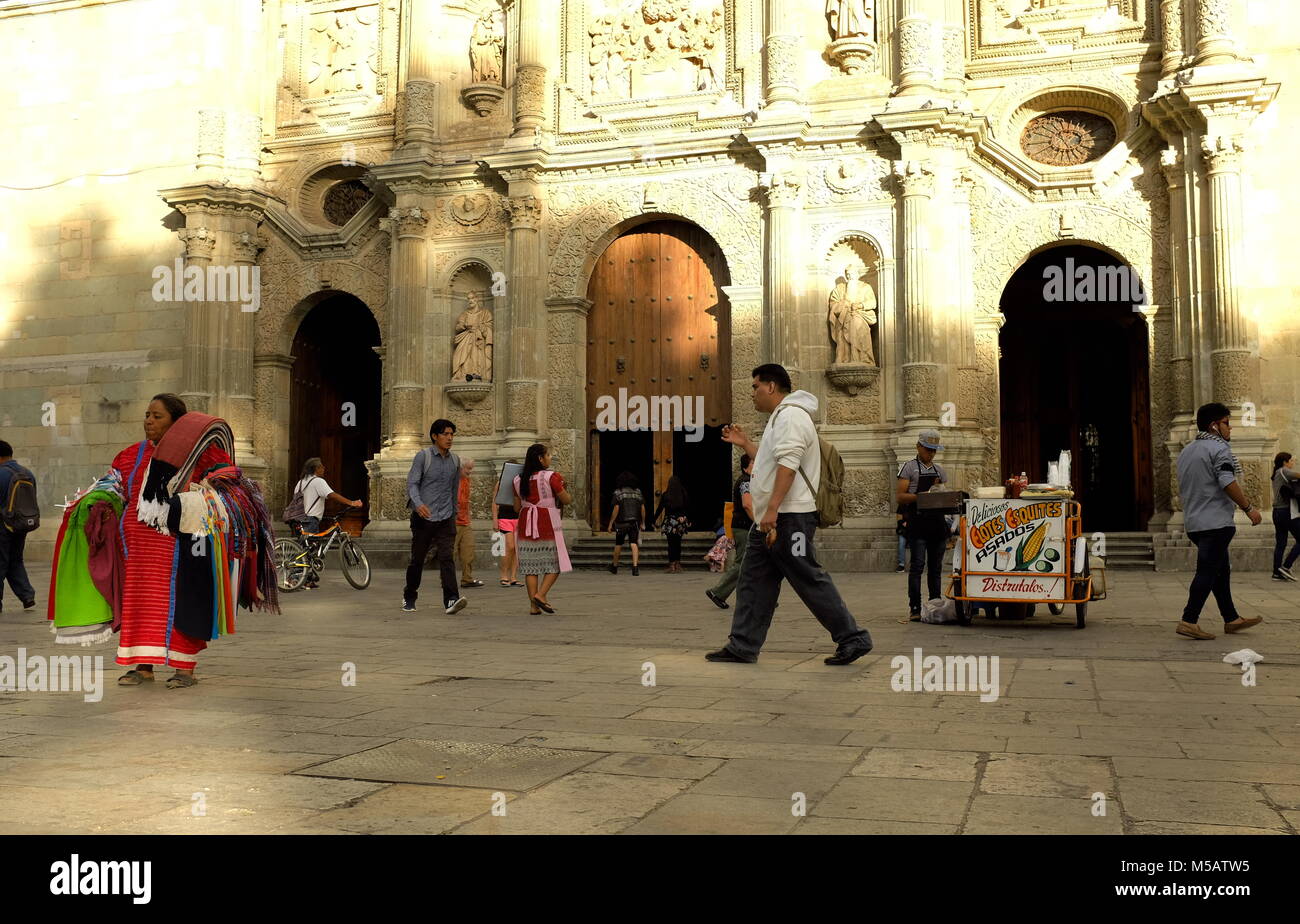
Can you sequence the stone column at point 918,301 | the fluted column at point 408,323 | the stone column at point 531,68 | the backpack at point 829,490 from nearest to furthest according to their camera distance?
the backpack at point 829,490
the stone column at point 918,301
the stone column at point 531,68
the fluted column at point 408,323

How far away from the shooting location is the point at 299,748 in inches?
191

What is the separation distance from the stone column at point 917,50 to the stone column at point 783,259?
2217mm

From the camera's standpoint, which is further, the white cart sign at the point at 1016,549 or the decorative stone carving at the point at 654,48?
the decorative stone carving at the point at 654,48

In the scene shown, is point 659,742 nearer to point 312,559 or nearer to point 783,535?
point 783,535

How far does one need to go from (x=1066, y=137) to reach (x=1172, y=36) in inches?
87.3

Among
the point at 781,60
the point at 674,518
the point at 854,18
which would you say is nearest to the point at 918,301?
the point at 781,60

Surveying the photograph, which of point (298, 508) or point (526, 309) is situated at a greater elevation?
point (526, 309)

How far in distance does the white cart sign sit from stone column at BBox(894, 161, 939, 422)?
8363mm

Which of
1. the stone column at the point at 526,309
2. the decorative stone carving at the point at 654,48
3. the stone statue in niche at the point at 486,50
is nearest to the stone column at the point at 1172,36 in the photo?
the decorative stone carving at the point at 654,48

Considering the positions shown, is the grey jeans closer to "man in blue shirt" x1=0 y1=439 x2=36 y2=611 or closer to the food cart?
the food cart

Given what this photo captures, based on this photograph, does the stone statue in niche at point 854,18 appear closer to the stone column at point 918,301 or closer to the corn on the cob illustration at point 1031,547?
the stone column at point 918,301

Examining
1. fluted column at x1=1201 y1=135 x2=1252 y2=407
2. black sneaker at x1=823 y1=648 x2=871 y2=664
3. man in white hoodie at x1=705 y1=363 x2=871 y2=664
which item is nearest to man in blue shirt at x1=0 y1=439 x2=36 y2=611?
man in white hoodie at x1=705 y1=363 x2=871 y2=664

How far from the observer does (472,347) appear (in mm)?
21094

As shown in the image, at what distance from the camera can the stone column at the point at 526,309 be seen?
20.2m
